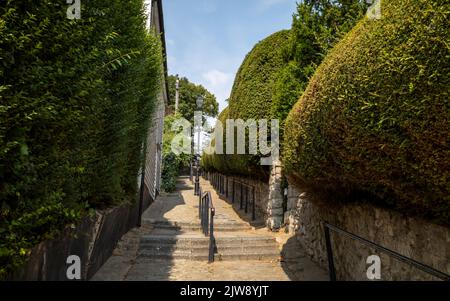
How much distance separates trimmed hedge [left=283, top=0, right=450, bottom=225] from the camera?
7.36 feet

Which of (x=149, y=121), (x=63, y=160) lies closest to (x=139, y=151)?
(x=149, y=121)

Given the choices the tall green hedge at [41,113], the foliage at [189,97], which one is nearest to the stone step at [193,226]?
the tall green hedge at [41,113]

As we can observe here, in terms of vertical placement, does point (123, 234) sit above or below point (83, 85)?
below

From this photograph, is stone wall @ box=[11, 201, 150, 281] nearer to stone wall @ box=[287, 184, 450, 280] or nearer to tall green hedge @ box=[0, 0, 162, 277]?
tall green hedge @ box=[0, 0, 162, 277]

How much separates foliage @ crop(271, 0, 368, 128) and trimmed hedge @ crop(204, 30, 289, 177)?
0.98 metres

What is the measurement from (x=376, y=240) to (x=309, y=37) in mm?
5420

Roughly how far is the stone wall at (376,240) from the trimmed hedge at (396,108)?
8.1 inches

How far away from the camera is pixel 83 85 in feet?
9.13

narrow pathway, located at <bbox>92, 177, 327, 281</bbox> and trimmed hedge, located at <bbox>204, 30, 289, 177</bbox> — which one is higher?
trimmed hedge, located at <bbox>204, 30, 289, 177</bbox>

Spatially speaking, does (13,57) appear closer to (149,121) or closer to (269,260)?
(149,121)

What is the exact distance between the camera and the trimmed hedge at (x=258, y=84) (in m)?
9.20

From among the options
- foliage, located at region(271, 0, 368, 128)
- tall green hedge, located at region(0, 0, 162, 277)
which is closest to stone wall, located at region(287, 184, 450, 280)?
foliage, located at region(271, 0, 368, 128)

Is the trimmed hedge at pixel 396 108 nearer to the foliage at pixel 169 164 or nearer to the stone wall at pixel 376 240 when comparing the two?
the stone wall at pixel 376 240
